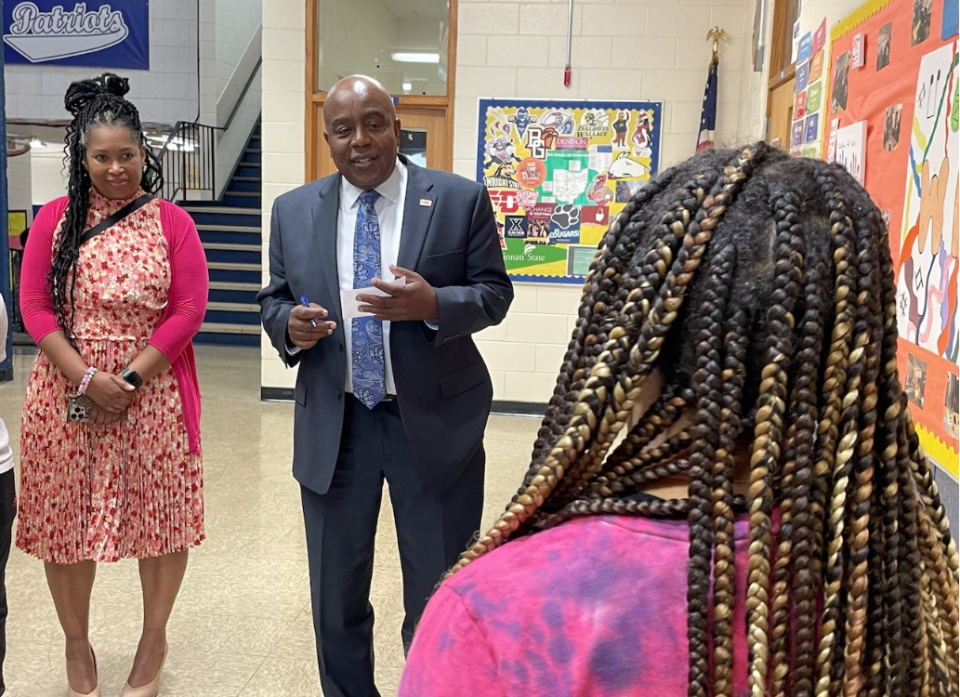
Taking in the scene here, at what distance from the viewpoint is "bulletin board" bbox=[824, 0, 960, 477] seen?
1725mm

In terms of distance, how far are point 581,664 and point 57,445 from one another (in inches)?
78.8

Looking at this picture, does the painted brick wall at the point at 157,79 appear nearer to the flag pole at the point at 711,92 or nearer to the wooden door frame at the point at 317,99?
the wooden door frame at the point at 317,99

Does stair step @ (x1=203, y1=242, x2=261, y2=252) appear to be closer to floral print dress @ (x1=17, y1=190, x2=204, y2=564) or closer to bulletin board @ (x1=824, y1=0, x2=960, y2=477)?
floral print dress @ (x1=17, y1=190, x2=204, y2=564)

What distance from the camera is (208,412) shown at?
19.4 ft

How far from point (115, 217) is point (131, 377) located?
421 mm

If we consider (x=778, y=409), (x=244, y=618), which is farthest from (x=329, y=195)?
(x=778, y=409)

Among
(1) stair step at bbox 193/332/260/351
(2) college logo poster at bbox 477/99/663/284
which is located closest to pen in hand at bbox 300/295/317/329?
(2) college logo poster at bbox 477/99/663/284

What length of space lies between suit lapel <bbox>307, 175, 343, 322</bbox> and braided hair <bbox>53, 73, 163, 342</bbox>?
57 centimetres

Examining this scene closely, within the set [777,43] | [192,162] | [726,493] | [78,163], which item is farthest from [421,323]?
[192,162]

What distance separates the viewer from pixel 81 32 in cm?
977

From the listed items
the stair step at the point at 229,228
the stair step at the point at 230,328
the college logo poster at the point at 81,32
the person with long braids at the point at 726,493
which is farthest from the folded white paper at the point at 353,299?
the college logo poster at the point at 81,32

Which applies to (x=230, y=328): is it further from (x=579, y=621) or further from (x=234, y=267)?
(x=579, y=621)

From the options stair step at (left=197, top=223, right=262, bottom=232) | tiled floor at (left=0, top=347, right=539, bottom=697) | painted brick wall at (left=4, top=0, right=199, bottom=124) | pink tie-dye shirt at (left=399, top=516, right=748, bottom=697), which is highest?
painted brick wall at (left=4, top=0, right=199, bottom=124)

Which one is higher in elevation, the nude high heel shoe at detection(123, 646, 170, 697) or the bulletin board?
the bulletin board
